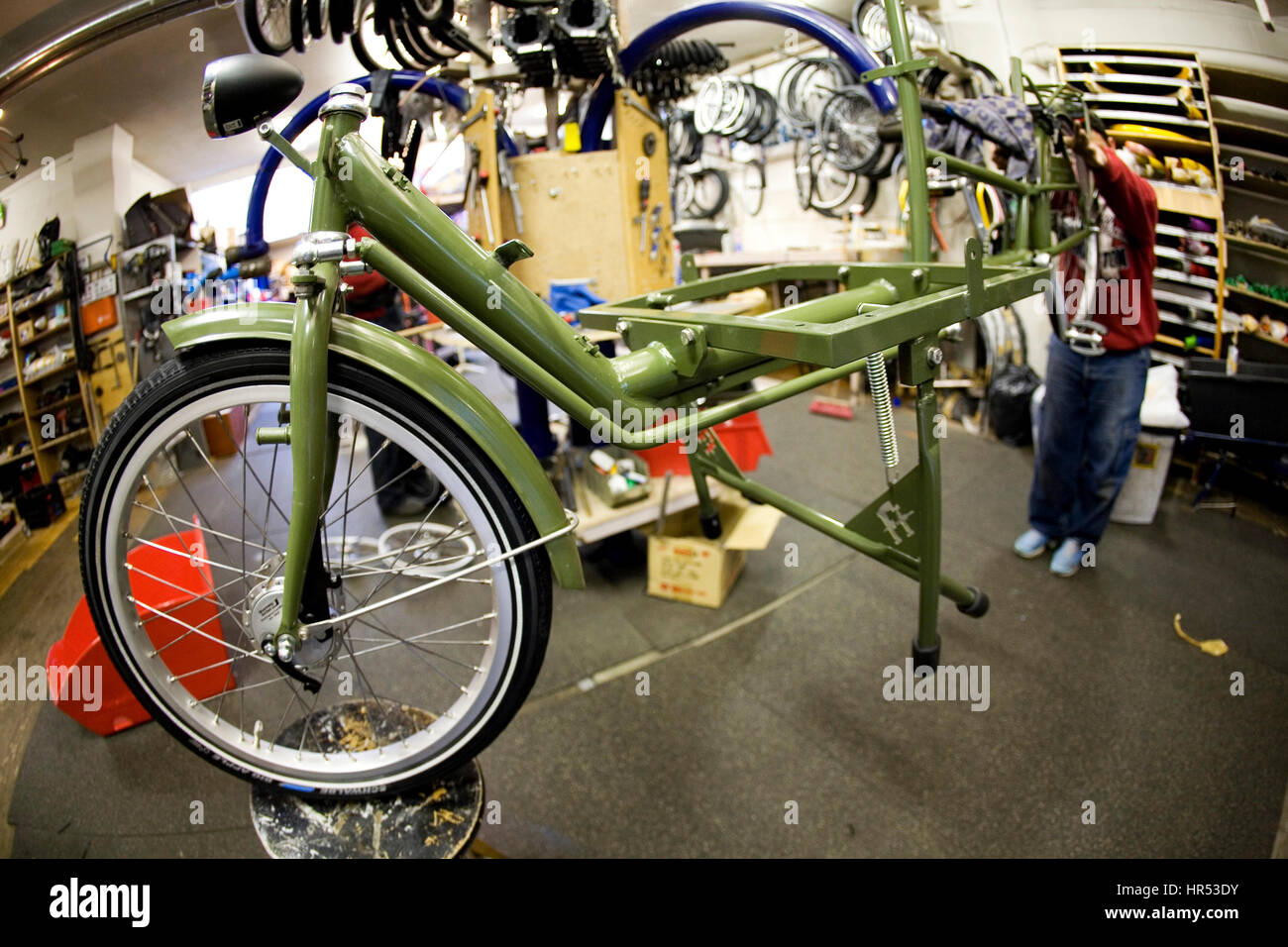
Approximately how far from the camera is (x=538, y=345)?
958mm

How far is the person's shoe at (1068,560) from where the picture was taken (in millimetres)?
2404

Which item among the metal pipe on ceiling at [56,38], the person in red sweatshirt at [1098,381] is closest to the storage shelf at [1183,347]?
the person in red sweatshirt at [1098,381]

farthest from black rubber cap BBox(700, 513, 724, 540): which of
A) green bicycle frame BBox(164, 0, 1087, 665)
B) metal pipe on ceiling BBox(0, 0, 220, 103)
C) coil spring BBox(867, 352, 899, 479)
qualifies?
metal pipe on ceiling BBox(0, 0, 220, 103)

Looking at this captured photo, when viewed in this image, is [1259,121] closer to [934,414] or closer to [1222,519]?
[934,414]

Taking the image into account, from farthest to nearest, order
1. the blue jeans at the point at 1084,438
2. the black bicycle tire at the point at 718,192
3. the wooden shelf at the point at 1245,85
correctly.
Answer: the black bicycle tire at the point at 718,192 < the blue jeans at the point at 1084,438 < the wooden shelf at the point at 1245,85

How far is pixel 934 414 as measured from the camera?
1.16 metres

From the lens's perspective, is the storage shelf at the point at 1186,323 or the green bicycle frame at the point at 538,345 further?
the storage shelf at the point at 1186,323

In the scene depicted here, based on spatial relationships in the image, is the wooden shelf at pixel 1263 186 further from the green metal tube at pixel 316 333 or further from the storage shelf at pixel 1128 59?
the green metal tube at pixel 316 333

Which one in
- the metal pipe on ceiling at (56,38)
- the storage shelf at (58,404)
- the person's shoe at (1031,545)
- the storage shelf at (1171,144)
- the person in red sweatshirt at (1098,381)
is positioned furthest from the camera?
the person's shoe at (1031,545)

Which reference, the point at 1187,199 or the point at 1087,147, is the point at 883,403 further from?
the point at 1087,147

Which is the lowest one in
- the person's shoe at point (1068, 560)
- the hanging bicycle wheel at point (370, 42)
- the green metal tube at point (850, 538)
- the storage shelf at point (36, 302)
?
the person's shoe at point (1068, 560)

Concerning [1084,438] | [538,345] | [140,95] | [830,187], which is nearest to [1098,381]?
[1084,438]

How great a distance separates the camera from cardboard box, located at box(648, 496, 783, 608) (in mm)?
2334
